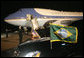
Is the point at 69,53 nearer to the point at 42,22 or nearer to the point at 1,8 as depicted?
the point at 42,22

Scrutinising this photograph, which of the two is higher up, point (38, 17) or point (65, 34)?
point (38, 17)

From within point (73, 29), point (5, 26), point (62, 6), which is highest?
point (62, 6)

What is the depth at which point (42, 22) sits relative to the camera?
51.5 ft

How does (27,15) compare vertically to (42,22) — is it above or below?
above

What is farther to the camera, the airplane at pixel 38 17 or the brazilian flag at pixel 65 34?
the airplane at pixel 38 17

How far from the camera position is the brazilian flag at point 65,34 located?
6.22m

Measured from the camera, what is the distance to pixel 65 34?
20.3 ft

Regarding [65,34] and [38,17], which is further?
[38,17]

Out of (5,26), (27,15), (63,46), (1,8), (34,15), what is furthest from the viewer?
(5,26)

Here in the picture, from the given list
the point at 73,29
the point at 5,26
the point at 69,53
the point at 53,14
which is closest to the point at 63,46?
the point at 69,53

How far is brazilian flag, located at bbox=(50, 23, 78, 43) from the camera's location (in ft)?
20.4

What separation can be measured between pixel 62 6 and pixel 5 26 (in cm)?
1060

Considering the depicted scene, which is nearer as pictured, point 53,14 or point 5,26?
point 53,14

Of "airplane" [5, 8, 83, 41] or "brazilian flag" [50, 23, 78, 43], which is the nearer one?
"brazilian flag" [50, 23, 78, 43]
